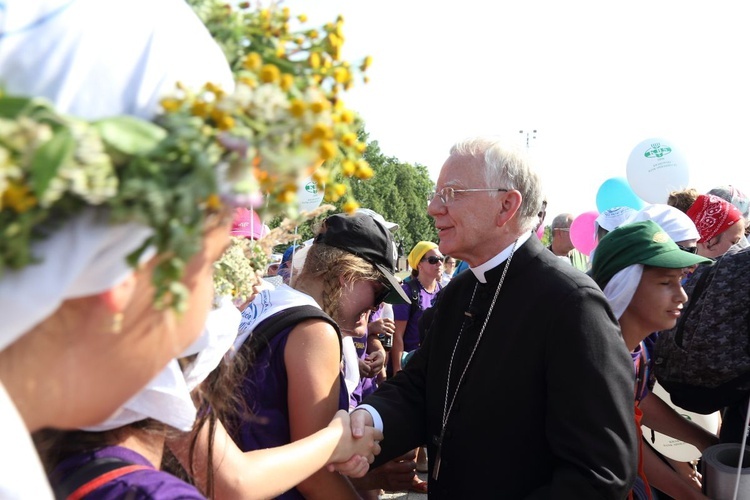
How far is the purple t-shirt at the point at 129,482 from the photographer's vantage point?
1146 mm

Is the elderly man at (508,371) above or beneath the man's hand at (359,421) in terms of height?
above

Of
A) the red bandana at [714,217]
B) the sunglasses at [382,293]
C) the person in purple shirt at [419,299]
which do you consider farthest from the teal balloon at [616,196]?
the sunglasses at [382,293]

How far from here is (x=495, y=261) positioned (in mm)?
2729

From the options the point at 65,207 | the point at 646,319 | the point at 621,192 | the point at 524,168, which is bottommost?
the point at 621,192

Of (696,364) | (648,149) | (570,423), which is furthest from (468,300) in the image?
(648,149)

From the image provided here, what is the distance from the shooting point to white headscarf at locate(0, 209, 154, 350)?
0.74 meters

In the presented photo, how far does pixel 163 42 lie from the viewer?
0.89 meters

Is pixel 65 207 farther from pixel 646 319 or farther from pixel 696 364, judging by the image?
pixel 696 364

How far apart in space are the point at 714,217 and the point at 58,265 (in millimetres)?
5063

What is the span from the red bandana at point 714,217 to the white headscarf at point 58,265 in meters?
4.89

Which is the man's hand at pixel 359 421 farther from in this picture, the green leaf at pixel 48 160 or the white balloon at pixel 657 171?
the white balloon at pixel 657 171

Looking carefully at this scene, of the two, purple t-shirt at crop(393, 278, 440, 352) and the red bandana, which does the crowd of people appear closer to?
the red bandana

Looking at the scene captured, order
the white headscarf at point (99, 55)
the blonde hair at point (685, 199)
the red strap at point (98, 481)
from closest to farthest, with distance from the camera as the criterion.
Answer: the white headscarf at point (99, 55) < the red strap at point (98, 481) < the blonde hair at point (685, 199)

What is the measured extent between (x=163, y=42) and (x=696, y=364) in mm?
3326
